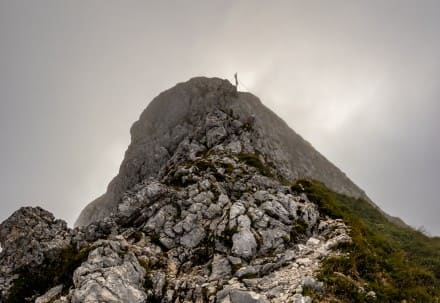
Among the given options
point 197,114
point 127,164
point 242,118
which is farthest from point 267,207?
point 127,164

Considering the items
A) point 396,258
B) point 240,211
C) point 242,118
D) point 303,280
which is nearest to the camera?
point 303,280

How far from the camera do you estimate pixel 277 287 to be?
20.2 m

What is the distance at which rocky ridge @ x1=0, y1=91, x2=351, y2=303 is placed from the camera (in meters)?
21.6

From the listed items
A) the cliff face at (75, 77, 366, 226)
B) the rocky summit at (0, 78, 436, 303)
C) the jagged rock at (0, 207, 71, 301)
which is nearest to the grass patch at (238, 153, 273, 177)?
the rocky summit at (0, 78, 436, 303)

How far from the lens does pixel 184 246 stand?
28328mm

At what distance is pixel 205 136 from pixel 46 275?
32.1m

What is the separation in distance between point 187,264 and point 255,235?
660 cm

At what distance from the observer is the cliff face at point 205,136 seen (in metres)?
54.6

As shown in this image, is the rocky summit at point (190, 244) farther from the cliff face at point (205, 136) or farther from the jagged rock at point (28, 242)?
the cliff face at point (205, 136)

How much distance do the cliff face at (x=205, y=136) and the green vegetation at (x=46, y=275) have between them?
22282 millimetres

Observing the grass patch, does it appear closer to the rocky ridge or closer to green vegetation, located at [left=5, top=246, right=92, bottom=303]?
the rocky ridge

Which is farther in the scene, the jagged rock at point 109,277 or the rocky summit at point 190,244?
the rocky summit at point 190,244

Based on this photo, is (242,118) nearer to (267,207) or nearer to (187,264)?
(267,207)

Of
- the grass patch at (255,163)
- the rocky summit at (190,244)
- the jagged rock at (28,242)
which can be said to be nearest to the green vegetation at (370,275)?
the rocky summit at (190,244)
